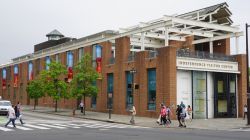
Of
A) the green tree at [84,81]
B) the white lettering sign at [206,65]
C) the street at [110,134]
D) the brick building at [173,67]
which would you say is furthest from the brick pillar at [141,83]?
the street at [110,134]

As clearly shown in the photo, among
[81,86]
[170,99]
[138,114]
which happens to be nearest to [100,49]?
[81,86]

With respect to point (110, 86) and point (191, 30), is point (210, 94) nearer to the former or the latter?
→ point (191, 30)

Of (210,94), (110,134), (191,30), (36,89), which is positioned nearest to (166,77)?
(210,94)

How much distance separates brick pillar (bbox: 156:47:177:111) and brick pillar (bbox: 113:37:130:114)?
711 cm

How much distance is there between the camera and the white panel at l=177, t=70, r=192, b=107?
1668 inches

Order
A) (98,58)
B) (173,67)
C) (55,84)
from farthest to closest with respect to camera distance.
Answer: (55,84), (98,58), (173,67)

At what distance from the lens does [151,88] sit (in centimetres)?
4434

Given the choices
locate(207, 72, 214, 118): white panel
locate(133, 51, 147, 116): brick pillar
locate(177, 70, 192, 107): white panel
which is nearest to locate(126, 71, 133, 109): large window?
locate(133, 51, 147, 116): brick pillar

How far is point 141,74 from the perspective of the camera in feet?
150

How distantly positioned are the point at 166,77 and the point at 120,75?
9218 millimetres

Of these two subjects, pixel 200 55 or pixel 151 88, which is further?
pixel 151 88

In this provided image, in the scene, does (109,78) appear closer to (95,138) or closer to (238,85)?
(238,85)

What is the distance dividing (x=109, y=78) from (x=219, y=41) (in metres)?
14.5

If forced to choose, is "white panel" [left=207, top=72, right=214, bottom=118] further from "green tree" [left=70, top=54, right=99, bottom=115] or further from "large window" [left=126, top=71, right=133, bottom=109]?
"green tree" [left=70, top=54, right=99, bottom=115]
